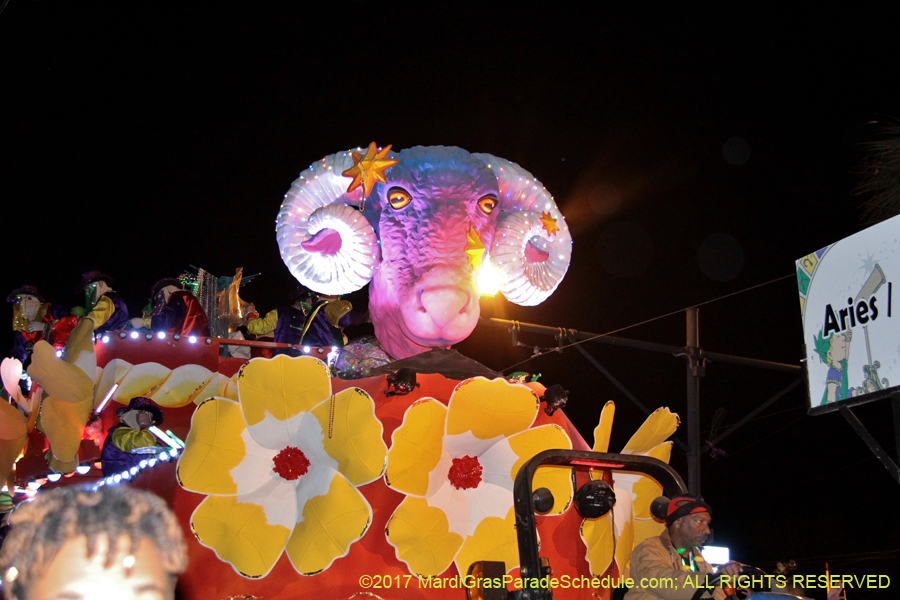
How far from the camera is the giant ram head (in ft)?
18.1

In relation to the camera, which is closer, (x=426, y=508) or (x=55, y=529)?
(x=55, y=529)

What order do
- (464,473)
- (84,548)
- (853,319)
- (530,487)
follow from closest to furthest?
1. (84,548)
2. (530,487)
3. (853,319)
4. (464,473)

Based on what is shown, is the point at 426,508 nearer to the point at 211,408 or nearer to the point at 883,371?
the point at 211,408

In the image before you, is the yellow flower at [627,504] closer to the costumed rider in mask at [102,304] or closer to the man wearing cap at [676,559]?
the man wearing cap at [676,559]

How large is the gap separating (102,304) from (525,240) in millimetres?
4225

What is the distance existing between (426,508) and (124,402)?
295 cm

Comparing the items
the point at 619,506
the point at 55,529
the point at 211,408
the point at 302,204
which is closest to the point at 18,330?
the point at 302,204

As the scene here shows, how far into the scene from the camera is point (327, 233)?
585 cm

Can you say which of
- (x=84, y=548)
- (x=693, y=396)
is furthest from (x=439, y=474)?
(x=693, y=396)

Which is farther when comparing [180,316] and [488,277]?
[180,316]

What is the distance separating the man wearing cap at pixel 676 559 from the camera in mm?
3904

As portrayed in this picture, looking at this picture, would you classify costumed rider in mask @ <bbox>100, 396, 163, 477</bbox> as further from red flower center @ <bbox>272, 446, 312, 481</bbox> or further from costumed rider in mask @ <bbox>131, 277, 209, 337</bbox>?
red flower center @ <bbox>272, 446, 312, 481</bbox>

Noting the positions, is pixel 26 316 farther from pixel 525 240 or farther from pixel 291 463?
pixel 525 240

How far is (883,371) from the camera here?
353 cm
